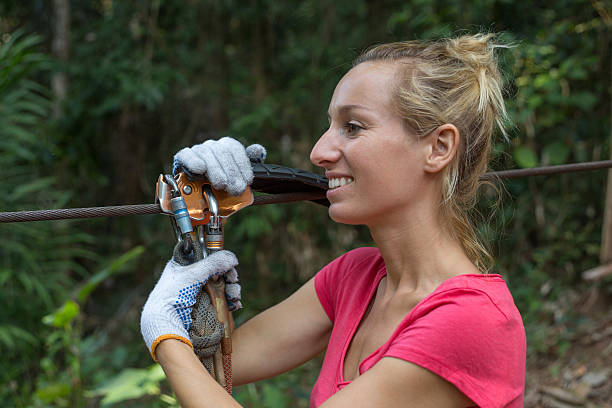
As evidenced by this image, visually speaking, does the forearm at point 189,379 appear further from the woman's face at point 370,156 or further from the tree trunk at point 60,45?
the tree trunk at point 60,45

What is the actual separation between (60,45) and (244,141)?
66.8 inches

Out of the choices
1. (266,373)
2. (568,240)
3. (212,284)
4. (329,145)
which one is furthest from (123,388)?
(568,240)

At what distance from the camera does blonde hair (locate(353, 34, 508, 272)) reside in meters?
1.22

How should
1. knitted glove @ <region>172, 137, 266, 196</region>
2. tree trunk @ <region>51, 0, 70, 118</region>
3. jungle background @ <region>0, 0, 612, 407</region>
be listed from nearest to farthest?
1. knitted glove @ <region>172, 137, 266, 196</region>
2. jungle background @ <region>0, 0, 612, 407</region>
3. tree trunk @ <region>51, 0, 70, 118</region>

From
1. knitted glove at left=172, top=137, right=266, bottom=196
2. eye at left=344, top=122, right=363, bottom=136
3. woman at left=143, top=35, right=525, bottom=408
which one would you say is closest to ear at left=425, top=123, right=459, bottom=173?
woman at left=143, top=35, right=525, bottom=408

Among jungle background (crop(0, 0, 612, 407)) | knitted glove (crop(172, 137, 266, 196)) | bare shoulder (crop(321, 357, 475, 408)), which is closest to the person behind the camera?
bare shoulder (crop(321, 357, 475, 408))

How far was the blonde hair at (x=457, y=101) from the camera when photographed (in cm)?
122

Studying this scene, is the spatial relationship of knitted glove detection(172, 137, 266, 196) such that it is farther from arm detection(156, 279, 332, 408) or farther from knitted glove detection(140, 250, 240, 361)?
arm detection(156, 279, 332, 408)

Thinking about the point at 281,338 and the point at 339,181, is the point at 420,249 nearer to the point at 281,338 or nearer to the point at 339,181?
the point at 339,181

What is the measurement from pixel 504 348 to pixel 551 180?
3.33 meters

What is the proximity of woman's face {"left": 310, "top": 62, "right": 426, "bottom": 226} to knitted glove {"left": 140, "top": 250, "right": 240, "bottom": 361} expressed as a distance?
27cm

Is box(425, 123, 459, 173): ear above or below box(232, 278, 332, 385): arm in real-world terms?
above

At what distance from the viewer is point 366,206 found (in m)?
1.22

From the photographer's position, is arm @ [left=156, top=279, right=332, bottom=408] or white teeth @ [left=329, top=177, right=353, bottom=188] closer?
white teeth @ [left=329, top=177, right=353, bottom=188]
